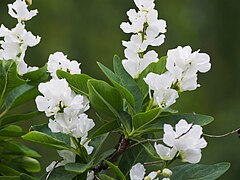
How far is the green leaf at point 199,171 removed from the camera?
82 cm

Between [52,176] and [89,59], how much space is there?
3.39 meters

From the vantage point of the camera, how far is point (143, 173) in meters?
0.81

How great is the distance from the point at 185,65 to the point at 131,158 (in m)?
0.15

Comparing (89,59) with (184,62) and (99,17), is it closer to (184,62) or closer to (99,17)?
(99,17)

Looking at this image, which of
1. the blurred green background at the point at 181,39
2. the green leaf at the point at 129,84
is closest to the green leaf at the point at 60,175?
the green leaf at the point at 129,84

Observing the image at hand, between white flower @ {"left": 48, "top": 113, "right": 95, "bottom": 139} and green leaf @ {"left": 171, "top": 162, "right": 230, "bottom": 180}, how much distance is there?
0.43 ft

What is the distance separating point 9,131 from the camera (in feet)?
3.26

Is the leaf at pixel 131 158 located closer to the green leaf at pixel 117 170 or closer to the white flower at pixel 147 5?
the green leaf at pixel 117 170

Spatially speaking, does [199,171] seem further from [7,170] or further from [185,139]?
[7,170]

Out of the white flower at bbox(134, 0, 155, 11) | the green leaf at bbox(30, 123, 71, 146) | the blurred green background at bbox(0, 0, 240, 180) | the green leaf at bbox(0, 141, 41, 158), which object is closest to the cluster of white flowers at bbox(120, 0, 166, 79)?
the white flower at bbox(134, 0, 155, 11)

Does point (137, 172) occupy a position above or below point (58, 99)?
below

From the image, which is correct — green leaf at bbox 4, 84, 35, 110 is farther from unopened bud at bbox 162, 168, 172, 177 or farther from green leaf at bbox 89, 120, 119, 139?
unopened bud at bbox 162, 168, 172, 177

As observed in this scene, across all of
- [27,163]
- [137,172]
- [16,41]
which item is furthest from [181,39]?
[137,172]

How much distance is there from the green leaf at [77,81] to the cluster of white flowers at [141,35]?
61mm
